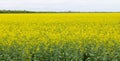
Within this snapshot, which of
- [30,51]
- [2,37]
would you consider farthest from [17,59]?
[2,37]

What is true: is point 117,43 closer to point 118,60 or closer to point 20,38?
point 118,60

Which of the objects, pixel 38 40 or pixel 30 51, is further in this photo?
Result: pixel 38 40

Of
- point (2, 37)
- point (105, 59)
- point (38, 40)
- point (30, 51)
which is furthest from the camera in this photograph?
point (2, 37)

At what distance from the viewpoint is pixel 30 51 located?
8328 millimetres

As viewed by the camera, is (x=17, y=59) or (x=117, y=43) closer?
(x=17, y=59)

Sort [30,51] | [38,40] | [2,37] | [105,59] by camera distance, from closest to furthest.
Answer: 1. [105,59]
2. [30,51]
3. [38,40]
4. [2,37]

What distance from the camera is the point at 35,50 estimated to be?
8375 millimetres

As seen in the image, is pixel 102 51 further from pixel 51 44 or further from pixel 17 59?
pixel 17 59

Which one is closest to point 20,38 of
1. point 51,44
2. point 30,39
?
point 30,39

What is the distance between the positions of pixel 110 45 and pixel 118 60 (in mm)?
693

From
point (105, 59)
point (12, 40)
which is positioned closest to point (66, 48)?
point (105, 59)

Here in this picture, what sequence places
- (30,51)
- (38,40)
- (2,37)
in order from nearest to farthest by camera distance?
1. (30,51)
2. (38,40)
3. (2,37)

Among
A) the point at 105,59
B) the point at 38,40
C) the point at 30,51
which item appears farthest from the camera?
the point at 38,40

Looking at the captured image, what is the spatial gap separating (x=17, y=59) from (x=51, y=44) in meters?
1.03
